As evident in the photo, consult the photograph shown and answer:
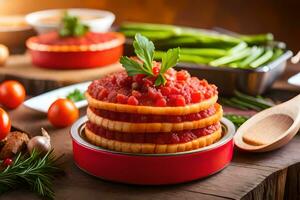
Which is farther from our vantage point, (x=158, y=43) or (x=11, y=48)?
(x=11, y=48)

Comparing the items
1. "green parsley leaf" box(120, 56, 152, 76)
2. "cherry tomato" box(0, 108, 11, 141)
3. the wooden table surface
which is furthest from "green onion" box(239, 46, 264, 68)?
"cherry tomato" box(0, 108, 11, 141)

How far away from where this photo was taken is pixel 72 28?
4215 mm

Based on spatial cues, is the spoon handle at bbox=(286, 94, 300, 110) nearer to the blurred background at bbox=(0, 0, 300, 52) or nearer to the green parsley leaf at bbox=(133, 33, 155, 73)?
the green parsley leaf at bbox=(133, 33, 155, 73)

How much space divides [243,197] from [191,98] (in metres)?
0.43

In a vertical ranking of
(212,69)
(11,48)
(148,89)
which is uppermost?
(148,89)

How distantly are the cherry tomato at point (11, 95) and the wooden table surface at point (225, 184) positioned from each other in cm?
71

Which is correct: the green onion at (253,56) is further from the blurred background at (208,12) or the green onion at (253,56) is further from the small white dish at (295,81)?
the blurred background at (208,12)

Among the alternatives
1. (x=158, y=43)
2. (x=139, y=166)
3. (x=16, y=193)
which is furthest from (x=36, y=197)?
(x=158, y=43)

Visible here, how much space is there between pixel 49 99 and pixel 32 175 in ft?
3.70

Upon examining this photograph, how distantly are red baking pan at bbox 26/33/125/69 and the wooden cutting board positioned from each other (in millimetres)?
42

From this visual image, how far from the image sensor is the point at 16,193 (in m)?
2.44

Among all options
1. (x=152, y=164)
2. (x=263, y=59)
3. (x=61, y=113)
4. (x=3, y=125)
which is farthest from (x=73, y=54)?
(x=152, y=164)

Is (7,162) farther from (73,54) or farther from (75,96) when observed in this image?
(73,54)

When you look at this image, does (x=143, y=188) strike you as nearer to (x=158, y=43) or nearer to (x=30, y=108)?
(x=30, y=108)
